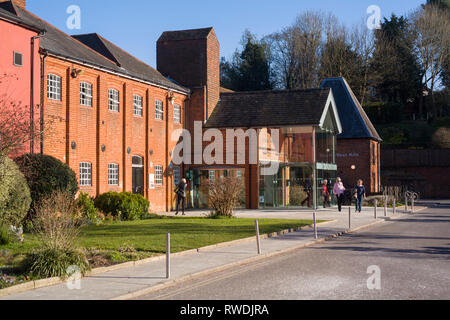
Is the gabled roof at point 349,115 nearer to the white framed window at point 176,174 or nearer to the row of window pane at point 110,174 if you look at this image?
the white framed window at point 176,174

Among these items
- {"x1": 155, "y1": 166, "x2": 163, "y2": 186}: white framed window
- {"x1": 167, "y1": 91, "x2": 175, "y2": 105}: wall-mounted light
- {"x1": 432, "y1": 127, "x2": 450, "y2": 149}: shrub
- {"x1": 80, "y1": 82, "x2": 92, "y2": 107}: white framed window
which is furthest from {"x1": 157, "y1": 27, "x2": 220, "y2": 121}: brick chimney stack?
{"x1": 432, "y1": 127, "x2": 450, "y2": 149}: shrub

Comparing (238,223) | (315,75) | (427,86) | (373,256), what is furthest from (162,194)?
(427,86)

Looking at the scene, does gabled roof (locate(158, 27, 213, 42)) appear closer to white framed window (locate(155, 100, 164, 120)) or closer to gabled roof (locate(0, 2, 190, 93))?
gabled roof (locate(0, 2, 190, 93))

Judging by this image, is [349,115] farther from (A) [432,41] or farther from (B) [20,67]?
(B) [20,67]

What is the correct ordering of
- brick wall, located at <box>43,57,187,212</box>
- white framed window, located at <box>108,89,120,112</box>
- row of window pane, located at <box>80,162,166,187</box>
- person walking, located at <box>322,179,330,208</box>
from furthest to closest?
person walking, located at <box>322,179,330,208</box>, white framed window, located at <box>108,89,120,112</box>, row of window pane, located at <box>80,162,166,187</box>, brick wall, located at <box>43,57,187,212</box>

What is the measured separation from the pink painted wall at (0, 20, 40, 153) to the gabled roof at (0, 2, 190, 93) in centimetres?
52

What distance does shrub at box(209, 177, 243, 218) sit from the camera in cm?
2336

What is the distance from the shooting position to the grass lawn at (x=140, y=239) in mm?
11859

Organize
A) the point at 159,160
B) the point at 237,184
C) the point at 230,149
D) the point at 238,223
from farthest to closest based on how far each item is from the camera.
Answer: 1. the point at 230,149
2. the point at 159,160
3. the point at 237,184
4. the point at 238,223

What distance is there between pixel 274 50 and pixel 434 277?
55047 mm

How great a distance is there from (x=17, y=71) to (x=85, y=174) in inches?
237
